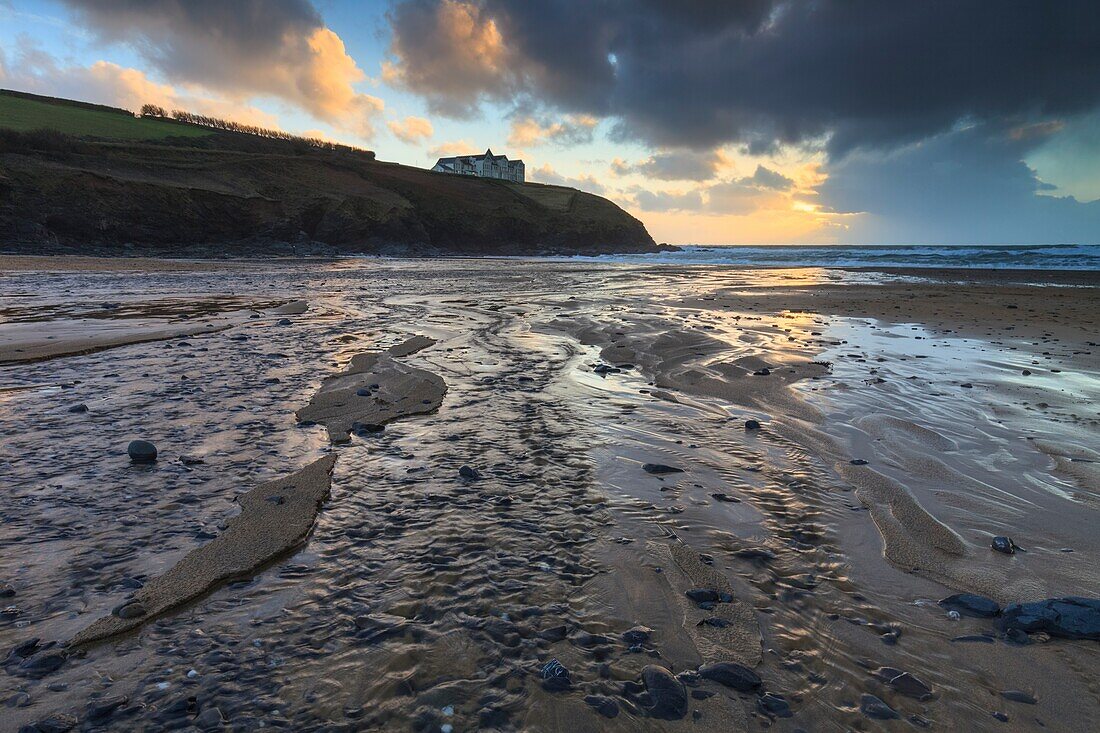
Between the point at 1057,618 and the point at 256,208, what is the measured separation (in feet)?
176

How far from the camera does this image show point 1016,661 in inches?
89.6

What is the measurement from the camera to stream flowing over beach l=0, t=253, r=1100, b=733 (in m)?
1.99

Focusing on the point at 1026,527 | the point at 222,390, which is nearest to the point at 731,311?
the point at 1026,527

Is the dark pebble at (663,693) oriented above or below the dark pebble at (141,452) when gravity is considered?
below

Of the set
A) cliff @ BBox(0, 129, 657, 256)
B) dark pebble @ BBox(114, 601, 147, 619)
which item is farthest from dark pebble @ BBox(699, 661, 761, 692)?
cliff @ BBox(0, 129, 657, 256)

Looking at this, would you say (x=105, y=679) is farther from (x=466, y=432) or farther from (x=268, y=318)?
(x=268, y=318)

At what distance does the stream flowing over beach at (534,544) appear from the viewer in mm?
1991

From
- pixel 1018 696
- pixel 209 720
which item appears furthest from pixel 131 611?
pixel 1018 696

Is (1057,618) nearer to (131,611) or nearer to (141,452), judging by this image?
(131,611)

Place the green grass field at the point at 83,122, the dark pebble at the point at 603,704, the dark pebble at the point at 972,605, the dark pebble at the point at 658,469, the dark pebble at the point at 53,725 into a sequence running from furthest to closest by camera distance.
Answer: the green grass field at the point at 83,122
the dark pebble at the point at 658,469
the dark pebble at the point at 972,605
the dark pebble at the point at 603,704
the dark pebble at the point at 53,725

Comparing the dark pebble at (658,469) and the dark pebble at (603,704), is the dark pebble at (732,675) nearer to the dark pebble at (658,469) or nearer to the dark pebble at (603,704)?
the dark pebble at (603,704)

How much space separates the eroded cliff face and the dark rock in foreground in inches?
1869

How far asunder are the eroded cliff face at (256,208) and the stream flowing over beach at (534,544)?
38.8m

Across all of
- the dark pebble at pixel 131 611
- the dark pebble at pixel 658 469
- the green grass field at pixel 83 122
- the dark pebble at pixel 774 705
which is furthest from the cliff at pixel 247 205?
the dark pebble at pixel 774 705
